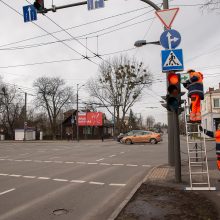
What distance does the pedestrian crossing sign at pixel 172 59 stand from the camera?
909 cm

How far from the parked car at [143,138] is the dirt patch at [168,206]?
26.5m

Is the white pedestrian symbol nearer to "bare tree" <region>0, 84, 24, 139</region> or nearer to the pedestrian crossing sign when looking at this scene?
the pedestrian crossing sign

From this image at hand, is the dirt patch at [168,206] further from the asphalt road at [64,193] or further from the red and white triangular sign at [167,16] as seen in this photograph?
the red and white triangular sign at [167,16]

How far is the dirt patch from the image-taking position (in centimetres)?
586

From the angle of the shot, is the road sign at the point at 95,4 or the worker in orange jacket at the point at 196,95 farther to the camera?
the road sign at the point at 95,4

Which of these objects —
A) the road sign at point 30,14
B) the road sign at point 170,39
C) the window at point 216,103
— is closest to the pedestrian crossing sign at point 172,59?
the road sign at point 170,39

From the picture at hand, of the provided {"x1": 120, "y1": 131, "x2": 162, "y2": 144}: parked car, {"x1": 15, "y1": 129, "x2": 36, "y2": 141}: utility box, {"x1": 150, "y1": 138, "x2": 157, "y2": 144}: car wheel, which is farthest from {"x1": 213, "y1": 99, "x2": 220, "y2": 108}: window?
{"x1": 15, "y1": 129, "x2": 36, "y2": 141}: utility box

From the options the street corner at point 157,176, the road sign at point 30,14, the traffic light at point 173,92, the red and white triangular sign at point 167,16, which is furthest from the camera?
the road sign at point 30,14

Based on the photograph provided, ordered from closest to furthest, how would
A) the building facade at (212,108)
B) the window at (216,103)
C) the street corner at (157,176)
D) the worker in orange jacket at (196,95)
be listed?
the worker in orange jacket at (196,95) < the street corner at (157,176) < the building facade at (212,108) < the window at (216,103)

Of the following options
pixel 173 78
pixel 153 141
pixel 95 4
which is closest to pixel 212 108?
pixel 153 141

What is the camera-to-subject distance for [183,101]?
9.07 metres

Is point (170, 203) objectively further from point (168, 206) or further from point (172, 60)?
point (172, 60)

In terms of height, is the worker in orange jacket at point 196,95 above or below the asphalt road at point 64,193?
above

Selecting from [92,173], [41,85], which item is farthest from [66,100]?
[92,173]
